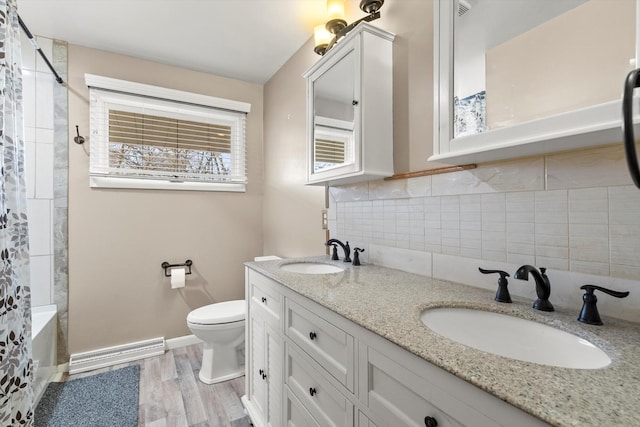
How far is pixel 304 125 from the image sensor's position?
2.22m

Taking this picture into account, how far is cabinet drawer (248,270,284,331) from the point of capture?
1287mm

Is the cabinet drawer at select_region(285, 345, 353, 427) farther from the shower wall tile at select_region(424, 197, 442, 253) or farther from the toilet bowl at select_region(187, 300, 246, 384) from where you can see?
the toilet bowl at select_region(187, 300, 246, 384)

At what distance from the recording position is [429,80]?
127 centimetres

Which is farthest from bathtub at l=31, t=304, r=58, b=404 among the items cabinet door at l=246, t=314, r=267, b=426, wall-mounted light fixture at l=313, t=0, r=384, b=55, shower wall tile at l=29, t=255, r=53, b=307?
wall-mounted light fixture at l=313, t=0, r=384, b=55

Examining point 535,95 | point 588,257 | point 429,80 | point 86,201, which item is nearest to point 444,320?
point 588,257

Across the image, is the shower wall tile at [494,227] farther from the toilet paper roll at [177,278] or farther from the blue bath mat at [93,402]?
the toilet paper roll at [177,278]

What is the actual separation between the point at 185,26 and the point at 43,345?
231cm

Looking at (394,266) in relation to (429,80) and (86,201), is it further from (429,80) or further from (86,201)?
(86,201)

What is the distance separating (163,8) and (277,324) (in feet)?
6.78

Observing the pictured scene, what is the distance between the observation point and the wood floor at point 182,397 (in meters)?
1.64

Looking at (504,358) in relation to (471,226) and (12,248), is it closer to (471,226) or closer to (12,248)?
(471,226)

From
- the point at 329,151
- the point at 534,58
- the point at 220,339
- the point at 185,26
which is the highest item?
the point at 185,26

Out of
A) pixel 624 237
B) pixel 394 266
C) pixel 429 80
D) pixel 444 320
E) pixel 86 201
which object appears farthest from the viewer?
pixel 86 201

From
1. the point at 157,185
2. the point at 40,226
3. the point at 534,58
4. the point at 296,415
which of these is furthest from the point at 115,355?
the point at 534,58
